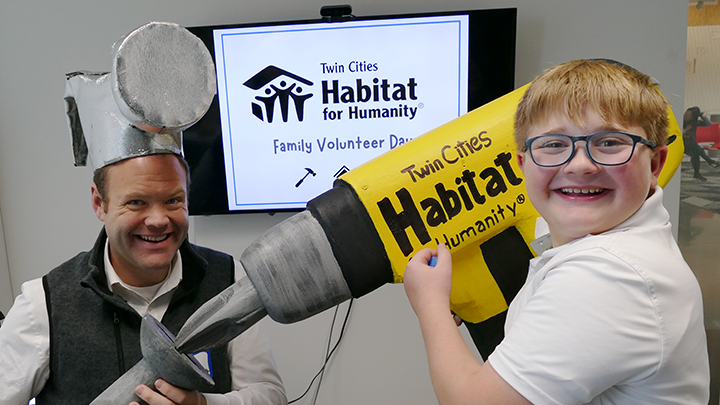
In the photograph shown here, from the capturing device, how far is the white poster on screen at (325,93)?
185 centimetres

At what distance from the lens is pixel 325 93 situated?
191 cm

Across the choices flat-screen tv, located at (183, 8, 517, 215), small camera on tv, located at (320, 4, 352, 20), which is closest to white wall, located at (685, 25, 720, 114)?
flat-screen tv, located at (183, 8, 517, 215)

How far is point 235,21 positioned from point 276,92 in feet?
1.20

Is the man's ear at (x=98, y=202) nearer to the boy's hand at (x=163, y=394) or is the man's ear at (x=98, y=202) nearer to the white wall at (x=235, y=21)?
the boy's hand at (x=163, y=394)

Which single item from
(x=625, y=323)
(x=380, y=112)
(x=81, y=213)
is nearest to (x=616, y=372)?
(x=625, y=323)

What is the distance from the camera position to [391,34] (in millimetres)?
1847

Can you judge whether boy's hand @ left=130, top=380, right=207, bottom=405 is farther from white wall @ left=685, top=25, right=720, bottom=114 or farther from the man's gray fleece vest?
white wall @ left=685, top=25, right=720, bottom=114

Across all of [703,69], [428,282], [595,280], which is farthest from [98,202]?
[703,69]

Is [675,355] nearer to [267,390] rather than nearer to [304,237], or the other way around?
[304,237]

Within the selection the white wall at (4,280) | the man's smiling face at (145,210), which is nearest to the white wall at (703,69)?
the man's smiling face at (145,210)

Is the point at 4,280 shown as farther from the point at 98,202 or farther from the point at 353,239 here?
the point at 353,239

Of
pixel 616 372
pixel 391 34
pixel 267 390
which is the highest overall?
pixel 391 34

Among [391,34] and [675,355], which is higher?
[391,34]

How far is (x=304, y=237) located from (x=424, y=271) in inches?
6.8
